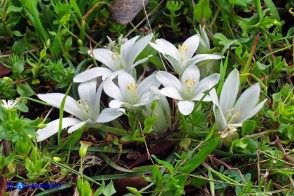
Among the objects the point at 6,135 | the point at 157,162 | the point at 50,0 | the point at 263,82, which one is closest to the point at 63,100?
the point at 6,135

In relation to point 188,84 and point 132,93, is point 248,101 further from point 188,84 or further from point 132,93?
point 132,93

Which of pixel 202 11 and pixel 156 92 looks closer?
pixel 156 92

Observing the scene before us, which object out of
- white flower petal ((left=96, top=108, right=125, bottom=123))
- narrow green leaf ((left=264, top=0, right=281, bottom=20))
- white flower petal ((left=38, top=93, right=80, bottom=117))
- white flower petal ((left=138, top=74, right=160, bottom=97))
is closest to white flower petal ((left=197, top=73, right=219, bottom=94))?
white flower petal ((left=138, top=74, right=160, bottom=97))

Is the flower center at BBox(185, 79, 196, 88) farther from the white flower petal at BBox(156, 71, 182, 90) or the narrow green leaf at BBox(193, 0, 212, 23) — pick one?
the narrow green leaf at BBox(193, 0, 212, 23)

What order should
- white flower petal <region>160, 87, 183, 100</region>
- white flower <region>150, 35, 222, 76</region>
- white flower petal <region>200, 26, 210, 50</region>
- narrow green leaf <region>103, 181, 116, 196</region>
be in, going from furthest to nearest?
1. white flower petal <region>200, 26, 210, 50</region>
2. white flower <region>150, 35, 222, 76</region>
3. white flower petal <region>160, 87, 183, 100</region>
4. narrow green leaf <region>103, 181, 116, 196</region>

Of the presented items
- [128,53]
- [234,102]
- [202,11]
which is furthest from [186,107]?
[202,11]

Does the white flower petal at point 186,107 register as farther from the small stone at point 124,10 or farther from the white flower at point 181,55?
the small stone at point 124,10

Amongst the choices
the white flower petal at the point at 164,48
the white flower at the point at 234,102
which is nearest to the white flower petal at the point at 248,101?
the white flower at the point at 234,102

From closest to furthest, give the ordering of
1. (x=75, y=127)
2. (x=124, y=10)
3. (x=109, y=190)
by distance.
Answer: (x=109, y=190)
(x=75, y=127)
(x=124, y=10)
